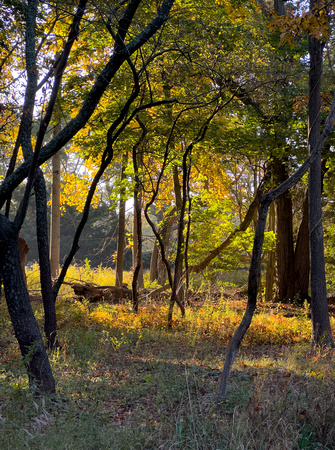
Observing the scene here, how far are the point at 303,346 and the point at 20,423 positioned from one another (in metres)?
5.67

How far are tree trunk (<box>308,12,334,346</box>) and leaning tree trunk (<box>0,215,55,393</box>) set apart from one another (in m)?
5.20

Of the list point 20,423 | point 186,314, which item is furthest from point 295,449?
point 186,314

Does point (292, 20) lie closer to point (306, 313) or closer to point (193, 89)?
point (193, 89)

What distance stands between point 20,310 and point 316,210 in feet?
18.3

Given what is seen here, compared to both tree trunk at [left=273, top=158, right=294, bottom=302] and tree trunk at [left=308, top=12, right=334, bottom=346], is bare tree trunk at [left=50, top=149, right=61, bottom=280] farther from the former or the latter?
tree trunk at [left=308, top=12, right=334, bottom=346]

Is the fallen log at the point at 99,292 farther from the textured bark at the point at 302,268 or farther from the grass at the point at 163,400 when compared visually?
the textured bark at the point at 302,268

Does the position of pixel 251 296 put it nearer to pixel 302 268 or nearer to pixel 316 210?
pixel 316 210

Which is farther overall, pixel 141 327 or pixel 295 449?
pixel 141 327

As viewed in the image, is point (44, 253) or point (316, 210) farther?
point (316, 210)

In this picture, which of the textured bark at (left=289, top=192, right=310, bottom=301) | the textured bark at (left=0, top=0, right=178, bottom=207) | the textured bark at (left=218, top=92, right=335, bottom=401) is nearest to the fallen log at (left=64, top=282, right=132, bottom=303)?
the textured bark at (left=289, top=192, right=310, bottom=301)

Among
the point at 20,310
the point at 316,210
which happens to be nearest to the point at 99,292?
the point at 316,210

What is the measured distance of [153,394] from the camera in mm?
4391

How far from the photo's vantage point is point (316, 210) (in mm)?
7484

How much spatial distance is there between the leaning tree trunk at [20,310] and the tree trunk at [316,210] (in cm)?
520
